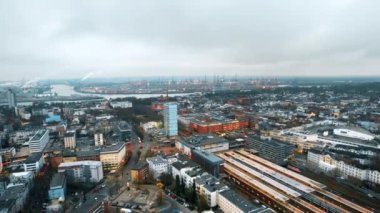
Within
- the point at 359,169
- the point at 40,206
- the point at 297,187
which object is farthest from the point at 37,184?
the point at 359,169

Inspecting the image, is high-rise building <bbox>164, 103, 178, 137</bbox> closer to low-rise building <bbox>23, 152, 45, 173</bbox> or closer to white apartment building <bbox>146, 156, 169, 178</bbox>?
white apartment building <bbox>146, 156, 169, 178</bbox>

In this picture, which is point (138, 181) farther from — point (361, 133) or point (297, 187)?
point (361, 133)

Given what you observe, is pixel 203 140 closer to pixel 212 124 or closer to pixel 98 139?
pixel 212 124

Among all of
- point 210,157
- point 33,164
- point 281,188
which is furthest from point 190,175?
point 33,164

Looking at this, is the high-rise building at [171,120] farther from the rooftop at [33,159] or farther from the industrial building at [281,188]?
the rooftop at [33,159]

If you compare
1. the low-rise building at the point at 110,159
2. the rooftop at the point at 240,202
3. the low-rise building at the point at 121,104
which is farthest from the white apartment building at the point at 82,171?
the low-rise building at the point at 121,104

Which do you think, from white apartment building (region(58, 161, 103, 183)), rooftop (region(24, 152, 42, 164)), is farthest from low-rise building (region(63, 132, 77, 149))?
white apartment building (region(58, 161, 103, 183))

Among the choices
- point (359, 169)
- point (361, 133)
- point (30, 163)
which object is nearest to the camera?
point (359, 169)
